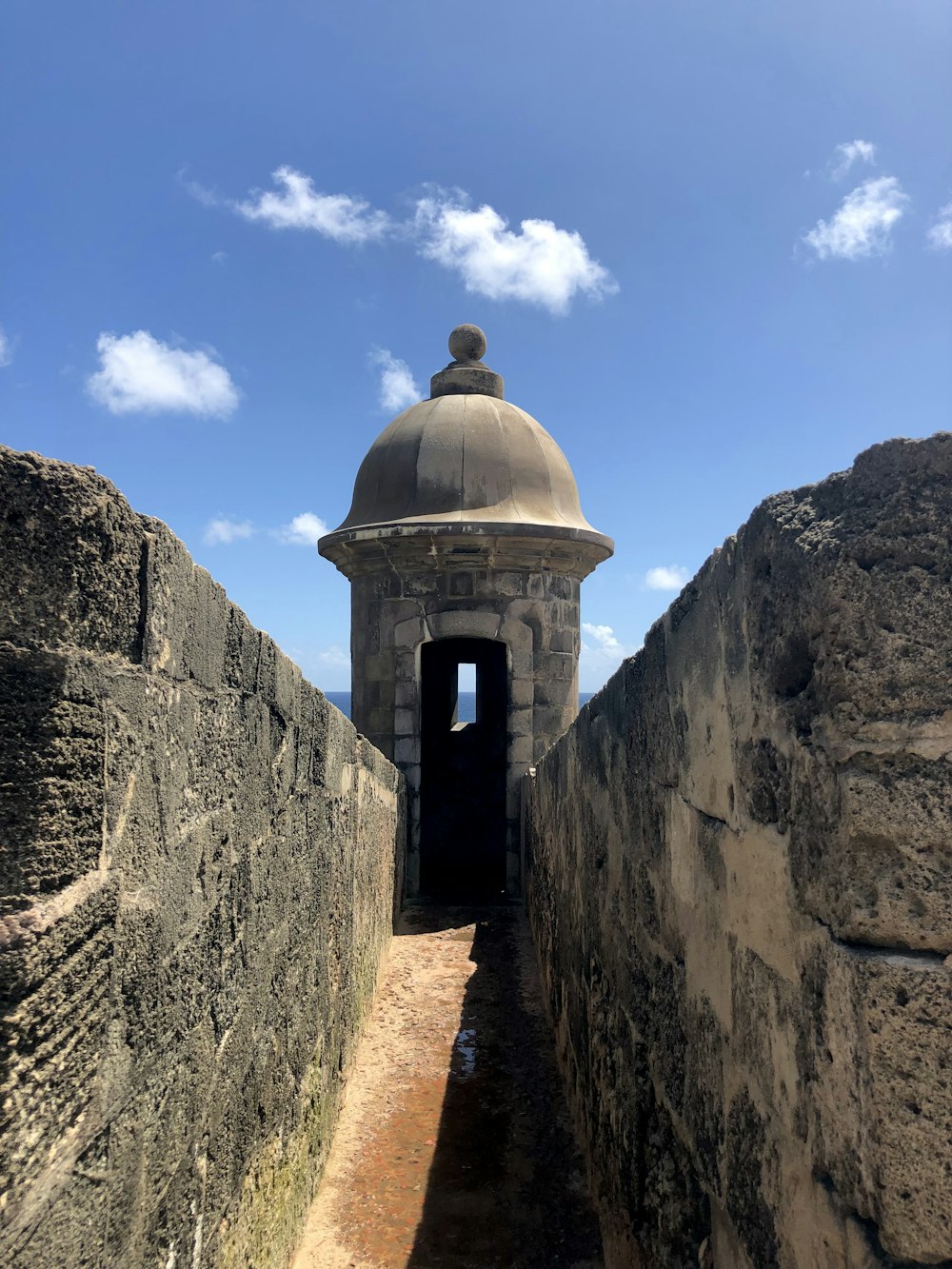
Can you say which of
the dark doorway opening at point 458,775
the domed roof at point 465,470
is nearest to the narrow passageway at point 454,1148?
the domed roof at point 465,470

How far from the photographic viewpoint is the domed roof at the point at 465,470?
912 cm

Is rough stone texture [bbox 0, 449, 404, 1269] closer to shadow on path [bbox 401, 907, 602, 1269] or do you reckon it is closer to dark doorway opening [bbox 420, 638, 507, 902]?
shadow on path [bbox 401, 907, 602, 1269]

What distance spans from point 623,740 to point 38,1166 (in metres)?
1.87

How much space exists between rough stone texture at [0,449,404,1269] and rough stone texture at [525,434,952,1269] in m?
0.93

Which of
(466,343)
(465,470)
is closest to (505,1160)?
(465,470)

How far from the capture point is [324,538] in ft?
30.6

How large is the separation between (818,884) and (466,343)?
977 cm

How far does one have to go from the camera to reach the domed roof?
359 inches

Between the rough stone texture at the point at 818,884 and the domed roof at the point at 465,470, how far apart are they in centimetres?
718

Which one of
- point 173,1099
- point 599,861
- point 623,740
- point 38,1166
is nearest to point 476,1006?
point 599,861

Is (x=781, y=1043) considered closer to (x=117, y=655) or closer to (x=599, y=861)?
(x=117, y=655)

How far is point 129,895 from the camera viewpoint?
1361 mm

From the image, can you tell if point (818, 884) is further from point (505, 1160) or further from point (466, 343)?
point (466, 343)

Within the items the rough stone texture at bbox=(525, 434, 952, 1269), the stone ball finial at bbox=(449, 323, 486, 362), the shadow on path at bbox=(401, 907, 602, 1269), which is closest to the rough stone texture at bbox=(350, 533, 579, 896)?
the stone ball finial at bbox=(449, 323, 486, 362)
